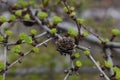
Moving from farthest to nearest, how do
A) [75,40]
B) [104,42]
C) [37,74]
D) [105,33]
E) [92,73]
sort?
[92,73] → [37,74] → [105,33] → [104,42] → [75,40]

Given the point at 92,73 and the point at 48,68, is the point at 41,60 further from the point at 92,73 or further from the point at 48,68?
the point at 92,73

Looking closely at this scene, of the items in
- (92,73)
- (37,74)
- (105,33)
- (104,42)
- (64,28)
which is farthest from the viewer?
(92,73)

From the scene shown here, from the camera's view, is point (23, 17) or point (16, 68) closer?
point (23, 17)

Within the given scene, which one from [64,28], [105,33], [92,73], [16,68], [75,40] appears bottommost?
[92,73]

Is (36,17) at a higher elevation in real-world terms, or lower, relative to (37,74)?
higher

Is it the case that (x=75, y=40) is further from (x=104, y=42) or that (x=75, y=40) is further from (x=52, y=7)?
(x=52, y=7)

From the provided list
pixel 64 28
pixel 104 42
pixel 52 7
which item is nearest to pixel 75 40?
pixel 104 42
